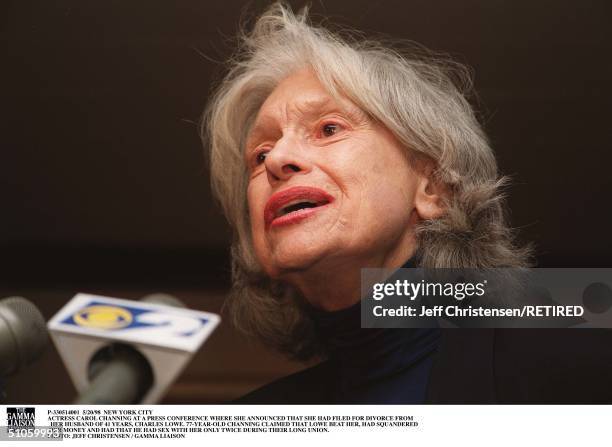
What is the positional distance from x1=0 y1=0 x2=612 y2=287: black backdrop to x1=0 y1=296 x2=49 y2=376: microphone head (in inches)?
19.1

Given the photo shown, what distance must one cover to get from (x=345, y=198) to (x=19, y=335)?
25.7 inches

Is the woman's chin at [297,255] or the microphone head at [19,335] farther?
the woman's chin at [297,255]

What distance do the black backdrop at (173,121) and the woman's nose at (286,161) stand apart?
0.55 ft

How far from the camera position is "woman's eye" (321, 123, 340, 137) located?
1.51 meters

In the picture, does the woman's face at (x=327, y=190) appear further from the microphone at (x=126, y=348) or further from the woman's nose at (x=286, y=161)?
the microphone at (x=126, y=348)

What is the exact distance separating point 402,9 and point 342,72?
0.20 m

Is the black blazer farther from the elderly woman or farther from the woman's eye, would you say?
the woman's eye

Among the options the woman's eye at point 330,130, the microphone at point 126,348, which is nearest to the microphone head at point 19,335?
the microphone at point 126,348

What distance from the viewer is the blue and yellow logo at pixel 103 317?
3.24ft

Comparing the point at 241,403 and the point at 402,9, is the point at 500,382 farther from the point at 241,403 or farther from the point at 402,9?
the point at 402,9

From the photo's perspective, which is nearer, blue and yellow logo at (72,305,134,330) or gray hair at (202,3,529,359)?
blue and yellow logo at (72,305,134,330)

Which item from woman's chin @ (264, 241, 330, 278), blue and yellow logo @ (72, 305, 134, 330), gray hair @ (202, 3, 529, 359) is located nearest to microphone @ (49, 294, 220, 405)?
blue and yellow logo @ (72, 305, 134, 330)

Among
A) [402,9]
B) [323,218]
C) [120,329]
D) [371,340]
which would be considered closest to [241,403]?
[371,340]

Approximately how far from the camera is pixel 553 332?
4.80 ft
